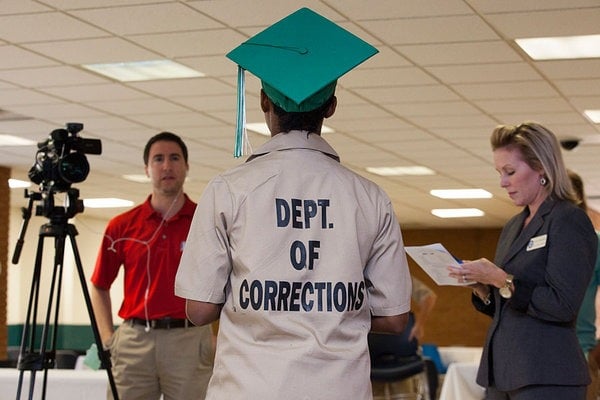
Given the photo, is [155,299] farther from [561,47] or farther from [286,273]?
[561,47]

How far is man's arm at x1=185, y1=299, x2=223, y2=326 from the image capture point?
6.95 ft

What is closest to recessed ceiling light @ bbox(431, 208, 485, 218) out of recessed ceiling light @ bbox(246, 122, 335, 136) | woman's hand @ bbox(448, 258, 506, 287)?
recessed ceiling light @ bbox(246, 122, 335, 136)

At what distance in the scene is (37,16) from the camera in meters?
5.95

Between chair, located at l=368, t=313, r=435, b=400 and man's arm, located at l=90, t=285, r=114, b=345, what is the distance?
1447 millimetres

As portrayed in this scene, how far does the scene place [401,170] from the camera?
40.0 ft

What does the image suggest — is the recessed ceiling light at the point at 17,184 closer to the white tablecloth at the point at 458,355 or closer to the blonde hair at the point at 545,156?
the white tablecloth at the point at 458,355

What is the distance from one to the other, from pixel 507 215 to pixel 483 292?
1427cm

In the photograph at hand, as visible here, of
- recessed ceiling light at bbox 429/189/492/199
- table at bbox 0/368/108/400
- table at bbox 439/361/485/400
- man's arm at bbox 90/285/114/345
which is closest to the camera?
man's arm at bbox 90/285/114/345

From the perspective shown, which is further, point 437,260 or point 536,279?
point 437,260

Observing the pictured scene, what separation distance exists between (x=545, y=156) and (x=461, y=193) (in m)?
11.3

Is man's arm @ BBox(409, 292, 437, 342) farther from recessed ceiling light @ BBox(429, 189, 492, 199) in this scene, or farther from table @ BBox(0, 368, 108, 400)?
recessed ceiling light @ BBox(429, 189, 492, 199)

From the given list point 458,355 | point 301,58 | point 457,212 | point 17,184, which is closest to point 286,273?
point 301,58

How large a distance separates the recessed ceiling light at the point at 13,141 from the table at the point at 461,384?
5.70 m

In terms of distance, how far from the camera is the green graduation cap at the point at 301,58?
2.15 metres
